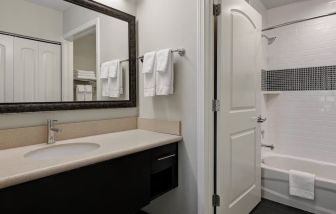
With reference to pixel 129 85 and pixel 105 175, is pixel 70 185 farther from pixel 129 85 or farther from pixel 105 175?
pixel 129 85

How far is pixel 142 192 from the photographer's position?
1306 millimetres

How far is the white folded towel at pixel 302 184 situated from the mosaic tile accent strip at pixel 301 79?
113 cm

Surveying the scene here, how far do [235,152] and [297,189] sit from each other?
878 millimetres

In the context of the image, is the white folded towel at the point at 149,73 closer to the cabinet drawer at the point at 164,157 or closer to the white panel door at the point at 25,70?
the cabinet drawer at the point at 164,157

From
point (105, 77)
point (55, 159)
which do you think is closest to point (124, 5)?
point (105, 77)

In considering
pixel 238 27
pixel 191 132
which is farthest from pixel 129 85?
pixel 238 27

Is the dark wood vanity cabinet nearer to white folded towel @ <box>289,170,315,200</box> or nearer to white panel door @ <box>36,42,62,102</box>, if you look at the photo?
white panel door @ <box>36,42,62,102</box>

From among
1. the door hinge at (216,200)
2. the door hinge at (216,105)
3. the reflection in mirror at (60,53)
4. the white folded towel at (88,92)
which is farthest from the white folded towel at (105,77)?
the door hinge at (216,200)

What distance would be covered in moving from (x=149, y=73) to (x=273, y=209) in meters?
1.80

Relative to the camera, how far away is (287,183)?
6.82ft

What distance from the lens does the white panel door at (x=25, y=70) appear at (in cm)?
127

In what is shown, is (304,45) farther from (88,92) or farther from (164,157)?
(88,92)

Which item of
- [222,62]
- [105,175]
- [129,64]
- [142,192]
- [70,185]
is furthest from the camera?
[129,64]

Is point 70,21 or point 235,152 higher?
point 70,21
